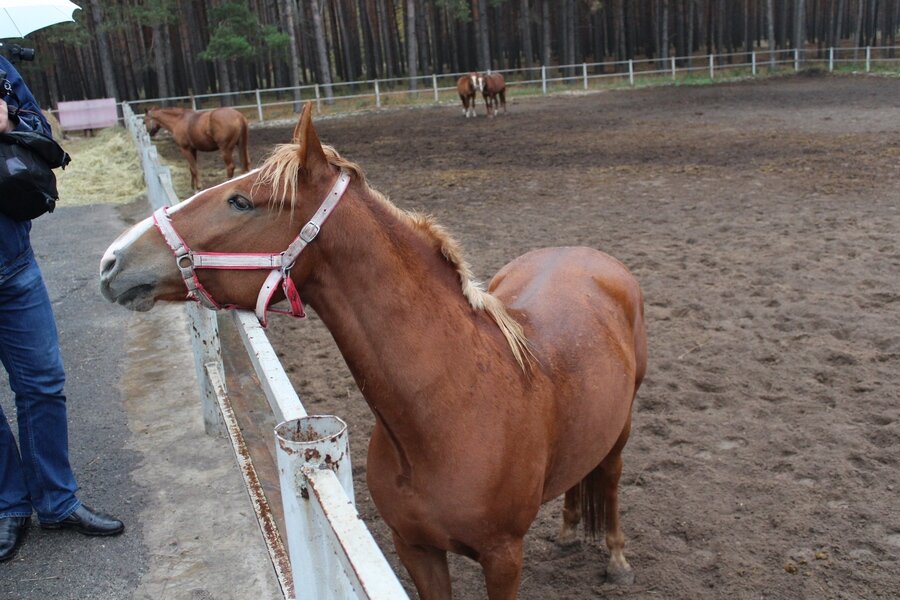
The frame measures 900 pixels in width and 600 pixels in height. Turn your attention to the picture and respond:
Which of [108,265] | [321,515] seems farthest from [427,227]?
[321,515]

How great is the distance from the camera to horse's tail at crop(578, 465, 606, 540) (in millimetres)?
3352

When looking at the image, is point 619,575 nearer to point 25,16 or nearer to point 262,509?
point 262,509

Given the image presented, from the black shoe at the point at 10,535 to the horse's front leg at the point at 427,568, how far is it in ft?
5.66

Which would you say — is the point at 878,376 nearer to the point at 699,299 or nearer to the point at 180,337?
the point at 699,299

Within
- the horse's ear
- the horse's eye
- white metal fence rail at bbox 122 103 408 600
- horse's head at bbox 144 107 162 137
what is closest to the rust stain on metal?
white metal fence rail at bbox 122 103 408 600

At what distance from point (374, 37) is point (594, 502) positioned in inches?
1508

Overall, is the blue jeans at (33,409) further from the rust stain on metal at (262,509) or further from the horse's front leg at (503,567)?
the horse's front leg at (503,567)

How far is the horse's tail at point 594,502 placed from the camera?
11.0 ft

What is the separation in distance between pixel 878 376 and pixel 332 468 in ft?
13.7

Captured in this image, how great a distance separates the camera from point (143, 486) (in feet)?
12.1

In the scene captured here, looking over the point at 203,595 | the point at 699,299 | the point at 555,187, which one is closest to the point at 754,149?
the point at 555,187

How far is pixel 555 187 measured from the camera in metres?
10.9

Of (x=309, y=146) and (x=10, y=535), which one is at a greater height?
(x=309, y=146)

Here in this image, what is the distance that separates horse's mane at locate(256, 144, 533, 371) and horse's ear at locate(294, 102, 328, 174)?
23 mm
